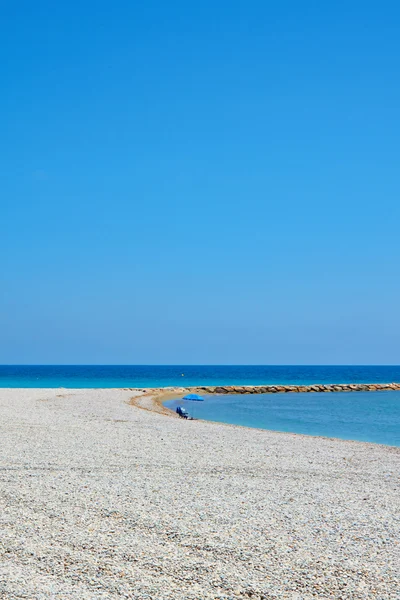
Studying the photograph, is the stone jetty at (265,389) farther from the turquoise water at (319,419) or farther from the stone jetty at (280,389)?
the turquoise water at (319,419)

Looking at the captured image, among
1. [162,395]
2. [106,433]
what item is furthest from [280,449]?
[162,395]

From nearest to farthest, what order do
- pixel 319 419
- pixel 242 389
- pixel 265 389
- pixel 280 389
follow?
pixel 319 419 < pixel 242 389 < pixel 265 389 < pixel 280 389

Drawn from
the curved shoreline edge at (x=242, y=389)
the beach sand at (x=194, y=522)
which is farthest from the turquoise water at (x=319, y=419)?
the beach sand at (x=194, y=522)

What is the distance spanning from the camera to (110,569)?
6188mm

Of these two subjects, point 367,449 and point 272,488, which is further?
point 367,449

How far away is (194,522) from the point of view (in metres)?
8.03

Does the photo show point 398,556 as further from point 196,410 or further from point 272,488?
point 196,410

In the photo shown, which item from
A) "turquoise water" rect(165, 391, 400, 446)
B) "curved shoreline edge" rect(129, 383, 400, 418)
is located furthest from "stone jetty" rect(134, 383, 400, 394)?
"turquoise water" rect(165, 391, 400, 446)

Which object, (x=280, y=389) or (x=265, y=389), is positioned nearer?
(x=265, y=389)

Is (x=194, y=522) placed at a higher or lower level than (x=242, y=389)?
higher

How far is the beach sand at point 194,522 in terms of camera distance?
233 inches

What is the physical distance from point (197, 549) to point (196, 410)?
97.6ft

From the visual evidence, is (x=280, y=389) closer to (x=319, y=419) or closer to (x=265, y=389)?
(x=265, y=389)

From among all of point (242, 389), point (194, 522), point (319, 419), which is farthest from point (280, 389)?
point (194, 522)
